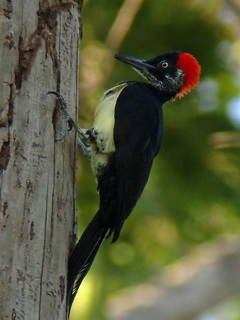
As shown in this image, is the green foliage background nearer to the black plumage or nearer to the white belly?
the black plumage

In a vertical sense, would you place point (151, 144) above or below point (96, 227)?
above

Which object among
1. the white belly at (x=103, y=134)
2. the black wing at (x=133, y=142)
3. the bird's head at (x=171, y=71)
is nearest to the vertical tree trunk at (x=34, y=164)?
the black wing at (x=133, y=142)

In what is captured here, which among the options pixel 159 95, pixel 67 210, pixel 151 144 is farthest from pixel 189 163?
pixel 67 210

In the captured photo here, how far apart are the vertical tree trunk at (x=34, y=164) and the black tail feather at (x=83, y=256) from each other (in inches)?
4.3

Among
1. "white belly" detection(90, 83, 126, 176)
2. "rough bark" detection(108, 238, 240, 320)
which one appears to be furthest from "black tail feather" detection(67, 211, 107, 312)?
"rough bark" detection(108, 238, 240, 320)

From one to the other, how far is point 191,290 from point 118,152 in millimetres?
3935

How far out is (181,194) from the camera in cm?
589

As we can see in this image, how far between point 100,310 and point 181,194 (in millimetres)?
1181

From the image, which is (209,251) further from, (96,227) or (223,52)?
(96,227)

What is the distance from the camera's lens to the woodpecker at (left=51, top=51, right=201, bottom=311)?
3.71 meters

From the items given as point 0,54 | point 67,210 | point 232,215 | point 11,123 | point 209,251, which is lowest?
point 67,210

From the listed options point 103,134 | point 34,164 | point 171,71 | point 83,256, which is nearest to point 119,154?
point 103,134

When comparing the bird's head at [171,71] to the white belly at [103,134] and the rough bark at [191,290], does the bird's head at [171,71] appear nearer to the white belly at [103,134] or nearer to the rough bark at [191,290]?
the white belly at [103,134]

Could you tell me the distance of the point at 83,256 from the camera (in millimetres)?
3479
